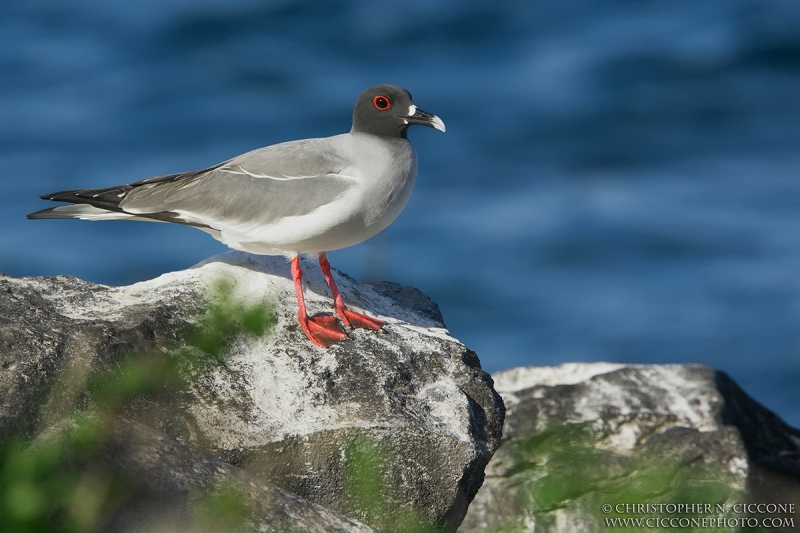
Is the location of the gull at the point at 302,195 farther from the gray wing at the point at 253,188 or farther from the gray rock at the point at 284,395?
the gray rock at the point at 284,395

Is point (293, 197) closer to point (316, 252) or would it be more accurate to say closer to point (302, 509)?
point (316, 252)

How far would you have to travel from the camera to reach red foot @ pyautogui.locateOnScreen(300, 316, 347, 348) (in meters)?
6.75

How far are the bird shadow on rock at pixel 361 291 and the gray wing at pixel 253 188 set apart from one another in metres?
0.35

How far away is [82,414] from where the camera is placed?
4.93 metres

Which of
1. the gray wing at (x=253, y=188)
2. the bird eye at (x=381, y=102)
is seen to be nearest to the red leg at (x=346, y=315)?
the gray wing at (x=253, y=188)

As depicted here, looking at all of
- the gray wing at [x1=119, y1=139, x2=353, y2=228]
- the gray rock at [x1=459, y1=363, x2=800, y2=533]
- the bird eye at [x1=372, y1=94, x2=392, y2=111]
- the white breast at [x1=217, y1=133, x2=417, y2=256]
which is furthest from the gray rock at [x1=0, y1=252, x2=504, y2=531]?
the bird eye at [x1=372, y1=94, x2=392, y2=111]

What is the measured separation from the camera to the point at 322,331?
6836mm

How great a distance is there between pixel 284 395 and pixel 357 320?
1153 millimetres

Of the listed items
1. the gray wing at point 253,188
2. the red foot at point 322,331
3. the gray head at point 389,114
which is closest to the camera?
the red foot at point 322,331

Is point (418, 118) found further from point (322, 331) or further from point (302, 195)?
point (322, 331)

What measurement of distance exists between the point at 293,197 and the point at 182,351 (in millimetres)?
1782

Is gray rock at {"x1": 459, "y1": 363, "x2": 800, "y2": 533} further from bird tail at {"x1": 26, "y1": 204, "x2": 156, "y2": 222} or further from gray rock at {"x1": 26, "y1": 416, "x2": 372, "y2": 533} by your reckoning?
bird tail at {"x1": 26, "y1": 204, "x2": 156, "y2": 222}

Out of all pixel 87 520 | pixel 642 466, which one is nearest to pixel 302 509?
pixel 87 520

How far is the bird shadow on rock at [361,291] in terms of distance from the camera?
7691 mm
